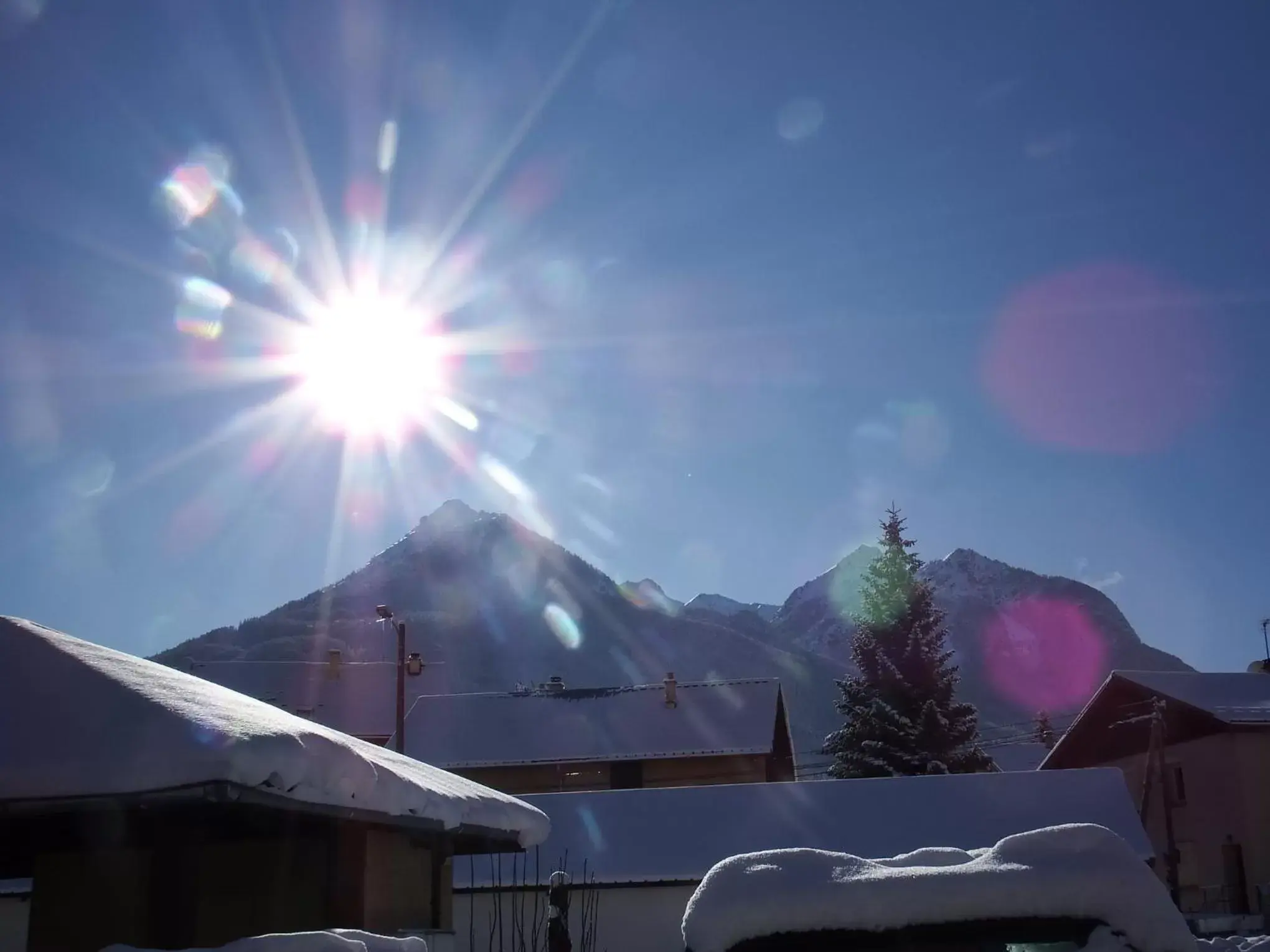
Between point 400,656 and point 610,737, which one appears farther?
point 610,737

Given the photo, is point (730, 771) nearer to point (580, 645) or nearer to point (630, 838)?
point (630, 838)

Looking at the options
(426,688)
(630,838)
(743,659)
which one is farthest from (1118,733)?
(743,659)

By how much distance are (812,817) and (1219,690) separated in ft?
49.3

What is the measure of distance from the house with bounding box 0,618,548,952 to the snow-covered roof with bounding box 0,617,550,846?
12mm

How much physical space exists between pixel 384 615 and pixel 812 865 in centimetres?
2449

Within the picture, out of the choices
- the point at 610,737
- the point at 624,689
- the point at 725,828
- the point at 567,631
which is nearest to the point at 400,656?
the point at 610,737

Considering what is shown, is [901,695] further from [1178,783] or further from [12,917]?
[12,917]

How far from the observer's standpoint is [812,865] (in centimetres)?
536

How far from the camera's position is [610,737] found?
36.7 metres

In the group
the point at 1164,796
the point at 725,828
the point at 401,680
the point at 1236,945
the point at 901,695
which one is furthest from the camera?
the point at 901,695

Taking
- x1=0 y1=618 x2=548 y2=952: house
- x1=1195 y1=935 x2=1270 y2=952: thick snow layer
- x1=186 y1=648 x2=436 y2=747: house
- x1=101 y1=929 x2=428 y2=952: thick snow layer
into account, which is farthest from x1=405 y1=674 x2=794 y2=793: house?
x1=101 y1=929 x2=428 y2=952: thick snow layer

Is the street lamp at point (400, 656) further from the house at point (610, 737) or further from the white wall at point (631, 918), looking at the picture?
the white wall at point (631, 918)

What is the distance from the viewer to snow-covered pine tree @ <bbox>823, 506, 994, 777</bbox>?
109 feet

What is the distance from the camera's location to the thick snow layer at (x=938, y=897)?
202 inches
